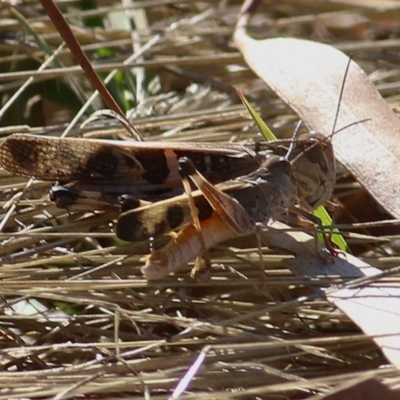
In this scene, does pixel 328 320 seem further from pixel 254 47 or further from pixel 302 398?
pixel 254 47

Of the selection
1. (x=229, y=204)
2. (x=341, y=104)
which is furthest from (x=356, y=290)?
(x=341, y=104)

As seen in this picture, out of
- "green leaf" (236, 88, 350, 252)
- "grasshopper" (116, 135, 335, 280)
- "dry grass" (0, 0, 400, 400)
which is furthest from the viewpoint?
"green leaf" (236, 88, 350, 252)

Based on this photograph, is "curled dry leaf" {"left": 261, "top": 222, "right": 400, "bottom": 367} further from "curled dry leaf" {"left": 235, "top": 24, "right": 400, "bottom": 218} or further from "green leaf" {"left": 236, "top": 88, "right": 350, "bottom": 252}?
"curled dry leaf" {"left": 235, "top": 24, "right": 400, "bottom": 218}

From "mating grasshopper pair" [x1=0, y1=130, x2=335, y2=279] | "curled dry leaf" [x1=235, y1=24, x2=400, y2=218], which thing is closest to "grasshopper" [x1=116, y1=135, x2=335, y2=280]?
"mating grasshopper pair" [x1=0, y1=130, x2=335, y2=279]

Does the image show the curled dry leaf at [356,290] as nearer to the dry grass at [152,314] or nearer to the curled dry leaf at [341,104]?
the dry grass at [152,314]

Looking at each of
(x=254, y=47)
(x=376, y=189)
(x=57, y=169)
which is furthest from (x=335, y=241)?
(x=254, y=47)

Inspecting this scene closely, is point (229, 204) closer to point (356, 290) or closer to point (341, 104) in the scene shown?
point (356, 290)

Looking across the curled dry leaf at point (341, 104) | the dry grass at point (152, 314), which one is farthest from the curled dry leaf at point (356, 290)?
the curled dry leaf at point (341, 104)

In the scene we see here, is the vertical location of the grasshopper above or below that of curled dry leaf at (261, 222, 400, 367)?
above
